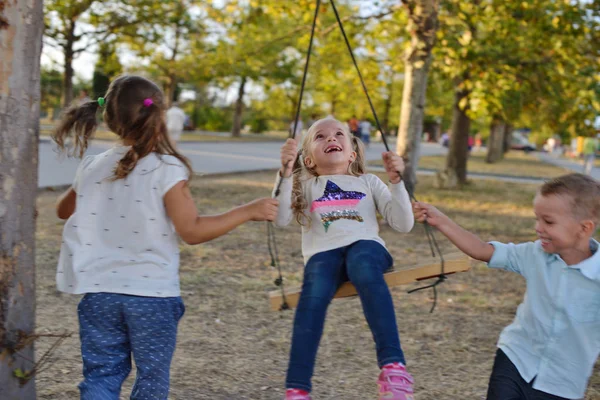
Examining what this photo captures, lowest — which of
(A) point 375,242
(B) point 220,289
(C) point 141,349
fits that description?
(B) point 220,289

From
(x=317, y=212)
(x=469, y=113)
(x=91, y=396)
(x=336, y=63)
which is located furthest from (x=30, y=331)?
(x=336, y=63)

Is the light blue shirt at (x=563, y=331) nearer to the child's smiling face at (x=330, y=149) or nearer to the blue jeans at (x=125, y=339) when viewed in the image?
the child's smiling face at (x=330, y=149)

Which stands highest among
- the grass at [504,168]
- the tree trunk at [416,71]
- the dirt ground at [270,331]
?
the tree trunk at [416,71]

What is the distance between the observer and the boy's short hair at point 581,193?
9.34ft

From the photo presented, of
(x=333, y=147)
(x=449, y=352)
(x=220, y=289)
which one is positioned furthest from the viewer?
(x=220, y=289)

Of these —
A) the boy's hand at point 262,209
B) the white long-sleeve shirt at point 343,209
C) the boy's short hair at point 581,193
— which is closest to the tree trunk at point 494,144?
the white long-sleeve shirt at point 343,209

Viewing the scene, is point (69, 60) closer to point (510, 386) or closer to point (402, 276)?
point (402, 276)

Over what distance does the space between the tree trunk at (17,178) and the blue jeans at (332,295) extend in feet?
3.66

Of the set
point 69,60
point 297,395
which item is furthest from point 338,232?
point 69,60

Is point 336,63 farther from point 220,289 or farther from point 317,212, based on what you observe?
point 317,212

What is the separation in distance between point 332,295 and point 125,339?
0.93 metres

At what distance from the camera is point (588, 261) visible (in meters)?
2.83

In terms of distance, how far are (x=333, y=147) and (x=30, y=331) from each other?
1651 millimetres

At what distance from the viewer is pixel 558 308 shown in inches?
111
